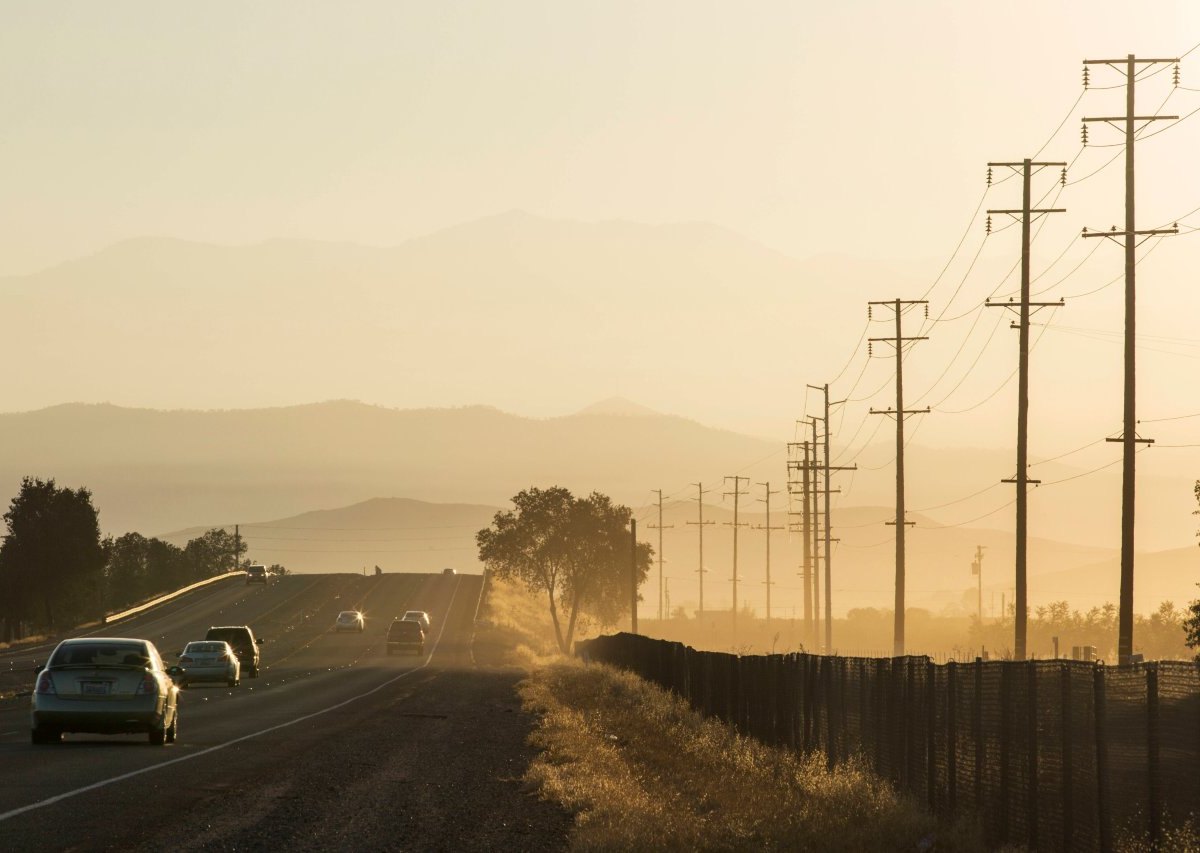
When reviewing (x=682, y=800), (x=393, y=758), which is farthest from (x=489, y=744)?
(x=682, y=800)

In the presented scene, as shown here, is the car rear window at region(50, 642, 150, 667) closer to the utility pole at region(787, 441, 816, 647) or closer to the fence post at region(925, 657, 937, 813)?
the fence post at region(925, 657, 937, 813)

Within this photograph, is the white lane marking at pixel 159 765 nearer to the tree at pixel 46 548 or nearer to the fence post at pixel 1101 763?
the fence post at pixel 1101 763

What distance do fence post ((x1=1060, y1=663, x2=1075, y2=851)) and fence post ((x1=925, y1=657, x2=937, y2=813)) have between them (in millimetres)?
3957

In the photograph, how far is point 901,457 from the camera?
7138 centimetres

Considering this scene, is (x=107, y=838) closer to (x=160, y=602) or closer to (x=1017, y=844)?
(x=1017, y=844)

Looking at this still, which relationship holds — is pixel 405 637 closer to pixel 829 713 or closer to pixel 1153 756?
pixel 829 713

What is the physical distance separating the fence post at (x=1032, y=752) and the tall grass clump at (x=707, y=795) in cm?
76

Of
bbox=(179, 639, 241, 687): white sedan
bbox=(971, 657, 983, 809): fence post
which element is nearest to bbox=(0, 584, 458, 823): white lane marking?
bbox=(179, 639, 241, 687): white sedan

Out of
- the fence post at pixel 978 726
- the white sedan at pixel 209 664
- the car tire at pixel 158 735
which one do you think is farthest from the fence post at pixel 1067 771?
the white sedan at pixel 209 664

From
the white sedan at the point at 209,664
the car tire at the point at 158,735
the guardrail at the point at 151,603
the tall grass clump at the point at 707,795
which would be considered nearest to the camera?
the tall grass clump at the point at 707,795

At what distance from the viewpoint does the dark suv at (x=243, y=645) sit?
226ft

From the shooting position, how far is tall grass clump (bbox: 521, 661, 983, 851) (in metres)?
16.8

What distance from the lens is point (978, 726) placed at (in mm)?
17625

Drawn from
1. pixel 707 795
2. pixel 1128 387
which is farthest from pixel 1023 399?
pixel 707 795
